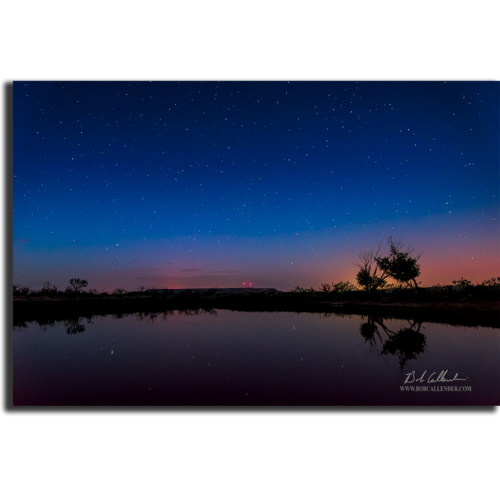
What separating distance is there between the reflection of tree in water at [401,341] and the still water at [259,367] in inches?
0.8

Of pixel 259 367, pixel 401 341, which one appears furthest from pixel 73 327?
pixel 401 341

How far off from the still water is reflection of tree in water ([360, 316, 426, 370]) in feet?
0.07

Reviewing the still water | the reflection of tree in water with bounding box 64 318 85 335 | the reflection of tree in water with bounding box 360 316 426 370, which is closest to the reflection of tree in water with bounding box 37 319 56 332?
Answer: the reflection of tree in water with bounding box 64 318 85 335

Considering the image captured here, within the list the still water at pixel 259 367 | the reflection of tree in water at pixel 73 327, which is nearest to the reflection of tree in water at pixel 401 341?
the still water at pixel 259 367

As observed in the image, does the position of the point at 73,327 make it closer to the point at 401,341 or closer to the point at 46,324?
the point at 46,324

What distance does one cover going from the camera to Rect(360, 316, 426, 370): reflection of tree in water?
16.0ft

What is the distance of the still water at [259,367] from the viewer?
3500 millimetres

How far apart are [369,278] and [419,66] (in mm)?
15551

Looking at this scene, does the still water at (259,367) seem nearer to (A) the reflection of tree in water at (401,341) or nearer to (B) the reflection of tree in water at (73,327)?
(A) the reflection of tree in water at (401,341)

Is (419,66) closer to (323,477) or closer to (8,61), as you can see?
(323,477)

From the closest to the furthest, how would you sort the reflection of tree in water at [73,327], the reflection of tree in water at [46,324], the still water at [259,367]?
the still water at [259,367] → the reflection of tree in water at [73,327] → the reflection of tree in water at [46,324]

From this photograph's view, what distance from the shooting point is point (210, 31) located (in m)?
2.28

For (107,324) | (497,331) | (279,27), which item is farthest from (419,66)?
(107,324)

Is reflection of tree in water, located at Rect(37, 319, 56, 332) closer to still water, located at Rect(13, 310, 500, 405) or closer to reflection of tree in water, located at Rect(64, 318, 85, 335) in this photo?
reflection of tree in water, located at Rect(64, 318, 85, 335)
